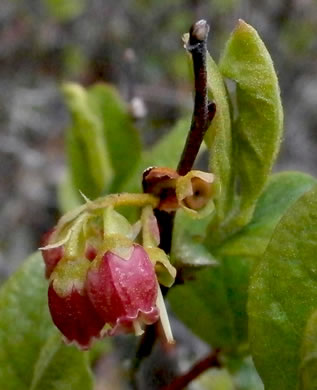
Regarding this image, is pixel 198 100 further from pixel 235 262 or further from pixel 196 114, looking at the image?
pixel 235 262

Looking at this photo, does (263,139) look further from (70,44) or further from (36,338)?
(70,44)

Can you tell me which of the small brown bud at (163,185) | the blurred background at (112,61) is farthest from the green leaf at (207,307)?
the blurred background at (112,61)

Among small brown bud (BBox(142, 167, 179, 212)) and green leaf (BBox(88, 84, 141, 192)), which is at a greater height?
small brown bud (BBox(142, 167, 179, 212))

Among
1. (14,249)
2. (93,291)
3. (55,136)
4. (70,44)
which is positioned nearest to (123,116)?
(93,291)

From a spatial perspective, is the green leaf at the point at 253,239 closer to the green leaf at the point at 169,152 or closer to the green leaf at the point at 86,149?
the green leaf at the point at 169,152

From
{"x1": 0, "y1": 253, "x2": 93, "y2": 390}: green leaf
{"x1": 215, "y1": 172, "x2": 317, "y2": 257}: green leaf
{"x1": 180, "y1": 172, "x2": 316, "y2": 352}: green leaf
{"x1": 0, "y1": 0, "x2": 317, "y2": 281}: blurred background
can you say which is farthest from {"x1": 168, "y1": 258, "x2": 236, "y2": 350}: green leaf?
{"x1": 0, "y1": 0, "x2": 317, "y2": 281}: blurred background

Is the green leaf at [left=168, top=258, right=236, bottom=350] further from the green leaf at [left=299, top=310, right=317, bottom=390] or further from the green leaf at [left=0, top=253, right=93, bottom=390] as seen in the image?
the green leaf at [left=299, top=310, right=317, bottom=390]
